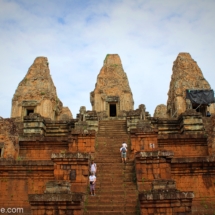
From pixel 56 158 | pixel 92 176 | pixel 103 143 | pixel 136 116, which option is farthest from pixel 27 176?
pixel 136 116

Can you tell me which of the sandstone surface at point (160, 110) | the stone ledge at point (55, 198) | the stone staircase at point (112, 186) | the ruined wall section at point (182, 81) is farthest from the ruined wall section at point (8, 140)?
the sandstone surface at point (160, 110)

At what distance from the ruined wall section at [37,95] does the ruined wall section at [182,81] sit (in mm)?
9509

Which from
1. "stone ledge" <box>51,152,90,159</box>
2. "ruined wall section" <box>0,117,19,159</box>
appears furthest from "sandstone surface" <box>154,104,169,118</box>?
"stone ledge" <box>51,152,90,159</box>

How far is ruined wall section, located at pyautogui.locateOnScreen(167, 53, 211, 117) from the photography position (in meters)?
23.7

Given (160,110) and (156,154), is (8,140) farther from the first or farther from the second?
(160,110)

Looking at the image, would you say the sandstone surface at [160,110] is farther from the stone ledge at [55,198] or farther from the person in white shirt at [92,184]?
the stone ledge at [55,198]

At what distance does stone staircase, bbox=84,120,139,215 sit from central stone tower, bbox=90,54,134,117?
11.6m

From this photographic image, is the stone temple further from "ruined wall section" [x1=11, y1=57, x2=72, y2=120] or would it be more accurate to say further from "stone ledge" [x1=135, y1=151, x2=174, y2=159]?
"ruined wall section" [x1=11, y1=57, x2=72, y2=120]

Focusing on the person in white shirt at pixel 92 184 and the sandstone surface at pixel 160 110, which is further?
the sandstone surface at pixel 160 110

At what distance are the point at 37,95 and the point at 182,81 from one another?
11.4m

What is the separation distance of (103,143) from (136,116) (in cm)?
347

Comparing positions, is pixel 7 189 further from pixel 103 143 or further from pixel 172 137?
pixel 172 137

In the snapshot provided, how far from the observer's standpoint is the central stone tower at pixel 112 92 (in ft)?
82.6

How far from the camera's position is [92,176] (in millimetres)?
9078
